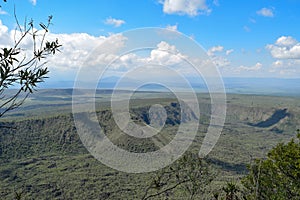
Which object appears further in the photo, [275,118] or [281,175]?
[275,118]

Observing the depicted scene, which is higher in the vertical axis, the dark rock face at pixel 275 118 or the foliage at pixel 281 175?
the foliage at pixel 281 175

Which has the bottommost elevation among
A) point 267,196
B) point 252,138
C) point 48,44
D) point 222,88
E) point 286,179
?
point 252,138

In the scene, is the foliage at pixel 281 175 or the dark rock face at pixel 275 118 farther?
the dark rock face at pixel 275 118

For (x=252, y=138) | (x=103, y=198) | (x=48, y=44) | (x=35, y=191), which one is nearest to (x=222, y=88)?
(x=48, y=44)

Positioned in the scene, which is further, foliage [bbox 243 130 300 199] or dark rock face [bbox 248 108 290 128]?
dark rock face [bbox 248 108 290 128]

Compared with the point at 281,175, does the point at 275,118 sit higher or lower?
lower

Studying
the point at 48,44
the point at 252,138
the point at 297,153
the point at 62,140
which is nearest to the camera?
the point at 48,44

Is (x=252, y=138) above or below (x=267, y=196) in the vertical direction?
below

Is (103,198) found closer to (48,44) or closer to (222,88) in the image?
(222,88)
